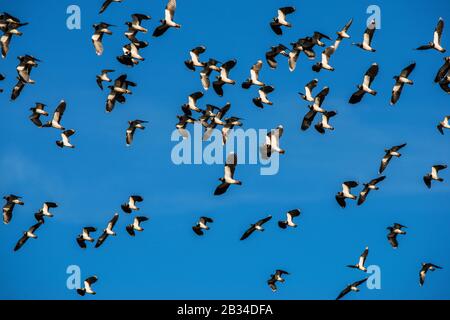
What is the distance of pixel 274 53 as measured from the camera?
71.7 meters

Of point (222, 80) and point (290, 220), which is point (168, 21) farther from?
point (290, 220)

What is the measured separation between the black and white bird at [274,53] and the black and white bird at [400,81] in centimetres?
650

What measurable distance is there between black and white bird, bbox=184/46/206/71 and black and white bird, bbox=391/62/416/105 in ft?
36.2

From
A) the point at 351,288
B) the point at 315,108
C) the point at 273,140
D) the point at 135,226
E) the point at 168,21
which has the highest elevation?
the point at 168,21

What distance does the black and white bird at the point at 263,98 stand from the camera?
70894 mm

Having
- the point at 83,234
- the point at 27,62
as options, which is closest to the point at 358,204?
the point at 83,234

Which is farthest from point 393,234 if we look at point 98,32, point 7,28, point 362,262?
point 7,28

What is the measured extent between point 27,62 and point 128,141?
7.67 metres

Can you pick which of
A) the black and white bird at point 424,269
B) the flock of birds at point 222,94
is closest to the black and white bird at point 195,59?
the flock of birds at point 222,94

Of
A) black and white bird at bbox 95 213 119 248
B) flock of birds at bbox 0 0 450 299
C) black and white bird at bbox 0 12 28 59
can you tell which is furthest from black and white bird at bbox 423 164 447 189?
black and white bird at bbox 0 12 28 59

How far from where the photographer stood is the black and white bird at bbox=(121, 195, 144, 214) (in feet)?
232

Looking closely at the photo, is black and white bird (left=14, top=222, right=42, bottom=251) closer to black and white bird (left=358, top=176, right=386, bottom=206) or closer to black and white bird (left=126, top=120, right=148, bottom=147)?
black and white bird (left=126, top=120, right=148, bottom=147)

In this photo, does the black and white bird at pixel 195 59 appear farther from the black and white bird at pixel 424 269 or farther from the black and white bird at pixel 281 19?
the black and white bird at pixel 424 269

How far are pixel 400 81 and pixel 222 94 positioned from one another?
1016 centimetres
